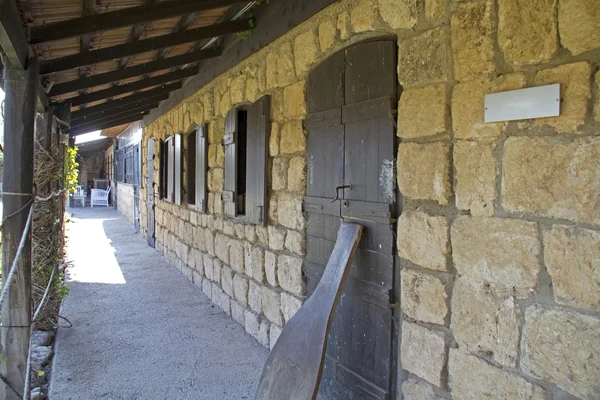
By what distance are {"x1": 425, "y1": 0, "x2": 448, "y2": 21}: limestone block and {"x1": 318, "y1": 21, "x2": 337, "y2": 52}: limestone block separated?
2.50ft

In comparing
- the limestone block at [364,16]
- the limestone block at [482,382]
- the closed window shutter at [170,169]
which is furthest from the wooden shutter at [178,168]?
the limestone block at [482,382]

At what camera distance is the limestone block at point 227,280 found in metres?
4.27

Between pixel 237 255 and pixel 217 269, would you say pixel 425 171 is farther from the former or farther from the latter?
pixel 217 269

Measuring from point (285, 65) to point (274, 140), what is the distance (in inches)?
22.3

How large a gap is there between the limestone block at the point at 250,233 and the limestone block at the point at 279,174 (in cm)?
57

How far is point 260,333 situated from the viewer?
3607 millimetres

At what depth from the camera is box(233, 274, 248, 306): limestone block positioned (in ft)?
12.8

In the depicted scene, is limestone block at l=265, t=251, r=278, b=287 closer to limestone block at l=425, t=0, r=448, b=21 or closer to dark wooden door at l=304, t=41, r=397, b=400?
dark wooden door at l=304, t=41, r=397, b=400

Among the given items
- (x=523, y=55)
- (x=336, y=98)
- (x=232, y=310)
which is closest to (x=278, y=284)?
(x=232, y=310)

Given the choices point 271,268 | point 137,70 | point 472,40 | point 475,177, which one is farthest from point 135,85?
point 475,177

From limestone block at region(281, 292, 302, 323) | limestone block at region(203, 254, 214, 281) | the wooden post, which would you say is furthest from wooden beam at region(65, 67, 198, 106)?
limestone block at region(281, 292, 302, 323)

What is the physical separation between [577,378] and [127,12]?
10.7 ft

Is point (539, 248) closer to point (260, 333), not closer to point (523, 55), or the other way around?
point (523, 55)

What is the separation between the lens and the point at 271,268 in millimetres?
3396
